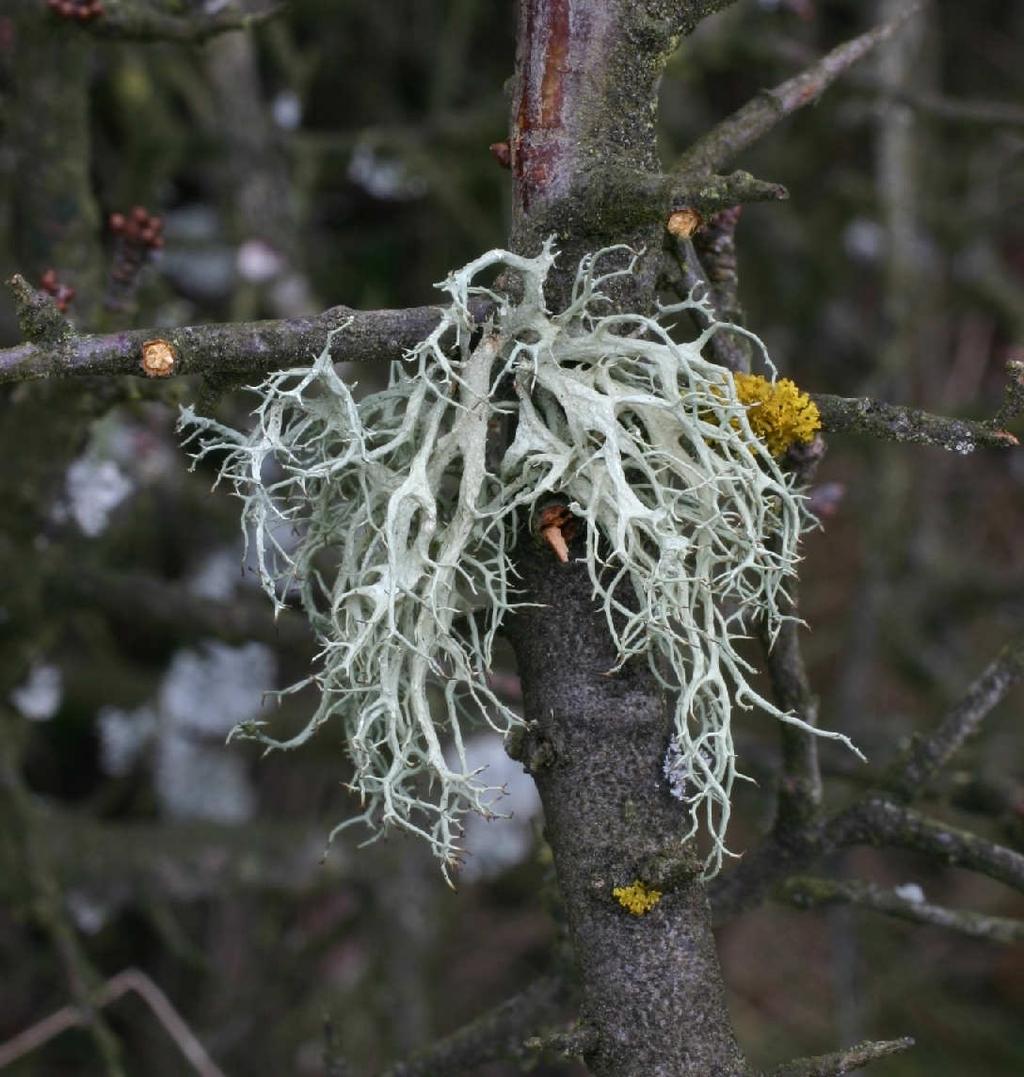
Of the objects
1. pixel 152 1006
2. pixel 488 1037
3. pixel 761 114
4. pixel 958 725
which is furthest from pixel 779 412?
pixel 152 1006

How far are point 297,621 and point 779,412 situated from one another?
1201 mm

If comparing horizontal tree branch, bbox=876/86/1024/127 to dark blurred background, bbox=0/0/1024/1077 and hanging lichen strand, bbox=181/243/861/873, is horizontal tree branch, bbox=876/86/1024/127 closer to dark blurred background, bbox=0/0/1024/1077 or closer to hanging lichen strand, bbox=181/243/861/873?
dark blurred background, bbox=0/0/1024/1077

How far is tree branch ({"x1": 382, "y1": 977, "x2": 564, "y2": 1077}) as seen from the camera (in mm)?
1346

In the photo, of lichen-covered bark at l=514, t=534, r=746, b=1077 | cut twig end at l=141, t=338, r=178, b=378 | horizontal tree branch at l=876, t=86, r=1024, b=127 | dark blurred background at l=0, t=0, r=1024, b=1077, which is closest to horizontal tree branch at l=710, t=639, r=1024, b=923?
lichen-covered bark at l=514, t=534, r=746, b=1077

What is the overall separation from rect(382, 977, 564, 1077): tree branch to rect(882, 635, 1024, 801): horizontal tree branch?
439 millimetres

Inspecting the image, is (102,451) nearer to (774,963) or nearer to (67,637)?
(67,637)

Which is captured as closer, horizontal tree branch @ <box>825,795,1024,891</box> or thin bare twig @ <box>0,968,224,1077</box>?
horizontal tree branch @ <box>825,795,1024,891</box>

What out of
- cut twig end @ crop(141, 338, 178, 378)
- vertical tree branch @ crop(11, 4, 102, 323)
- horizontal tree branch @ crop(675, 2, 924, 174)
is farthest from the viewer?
vertical tree branch @ crop(11, 4, 102, 323)

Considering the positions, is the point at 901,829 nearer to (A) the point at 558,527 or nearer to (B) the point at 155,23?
(A) the point at 558,527

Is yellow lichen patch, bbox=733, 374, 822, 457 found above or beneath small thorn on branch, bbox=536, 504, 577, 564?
above

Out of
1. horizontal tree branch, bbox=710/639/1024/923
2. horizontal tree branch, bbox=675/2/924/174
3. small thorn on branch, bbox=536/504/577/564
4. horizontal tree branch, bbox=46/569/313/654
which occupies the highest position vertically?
horizontal tree branch, bbox=675/2/924/174

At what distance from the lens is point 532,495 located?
2.95 ft

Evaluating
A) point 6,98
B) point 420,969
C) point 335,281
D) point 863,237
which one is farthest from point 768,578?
point 863,237

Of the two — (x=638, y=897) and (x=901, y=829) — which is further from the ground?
(x=638, y=897)
